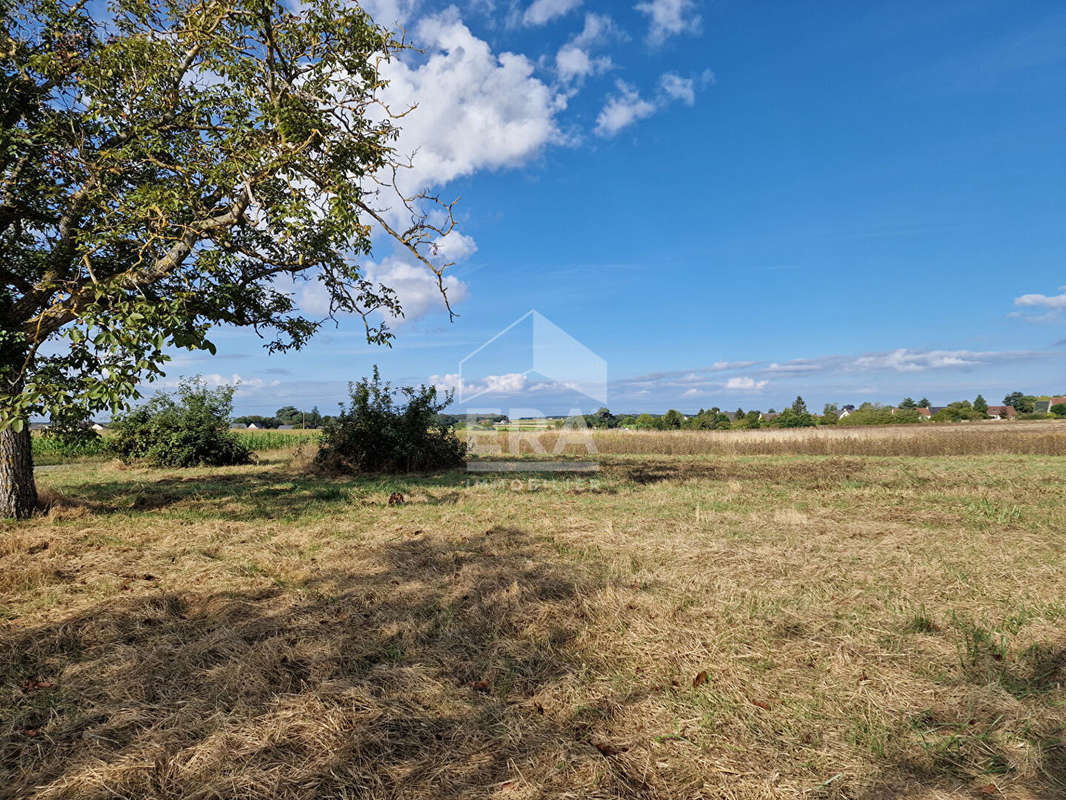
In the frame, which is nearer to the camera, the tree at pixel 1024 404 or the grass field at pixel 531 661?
the grass field at pixel 531 661

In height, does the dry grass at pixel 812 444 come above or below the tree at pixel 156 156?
below

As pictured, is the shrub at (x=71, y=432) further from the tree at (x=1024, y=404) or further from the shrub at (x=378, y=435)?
the tree at (x=1024, y=404)

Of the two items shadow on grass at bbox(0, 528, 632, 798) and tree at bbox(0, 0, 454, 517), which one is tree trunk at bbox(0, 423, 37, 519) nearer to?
tree at bbox(0, 0, 454, 517)

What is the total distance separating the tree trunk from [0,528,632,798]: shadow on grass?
4813 mm

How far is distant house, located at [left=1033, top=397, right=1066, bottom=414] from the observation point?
66863mm

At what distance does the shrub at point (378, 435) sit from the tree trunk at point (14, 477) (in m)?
7.60

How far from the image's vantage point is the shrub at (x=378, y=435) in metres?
15.1

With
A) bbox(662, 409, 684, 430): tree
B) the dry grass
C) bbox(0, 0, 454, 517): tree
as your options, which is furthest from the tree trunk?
bbox(662, 409, 684, 430): tree

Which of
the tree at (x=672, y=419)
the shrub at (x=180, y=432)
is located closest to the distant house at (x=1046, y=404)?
the tree at (x=672, y=419)

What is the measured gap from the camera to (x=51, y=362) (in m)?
6.38

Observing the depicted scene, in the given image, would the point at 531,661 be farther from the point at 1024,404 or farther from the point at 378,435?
the point at 1024,404

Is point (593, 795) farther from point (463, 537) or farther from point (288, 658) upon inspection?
point (463, 537)

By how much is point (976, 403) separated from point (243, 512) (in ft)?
274

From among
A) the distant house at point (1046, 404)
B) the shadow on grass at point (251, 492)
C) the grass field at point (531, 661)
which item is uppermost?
the distant house at point (1046, 404)
